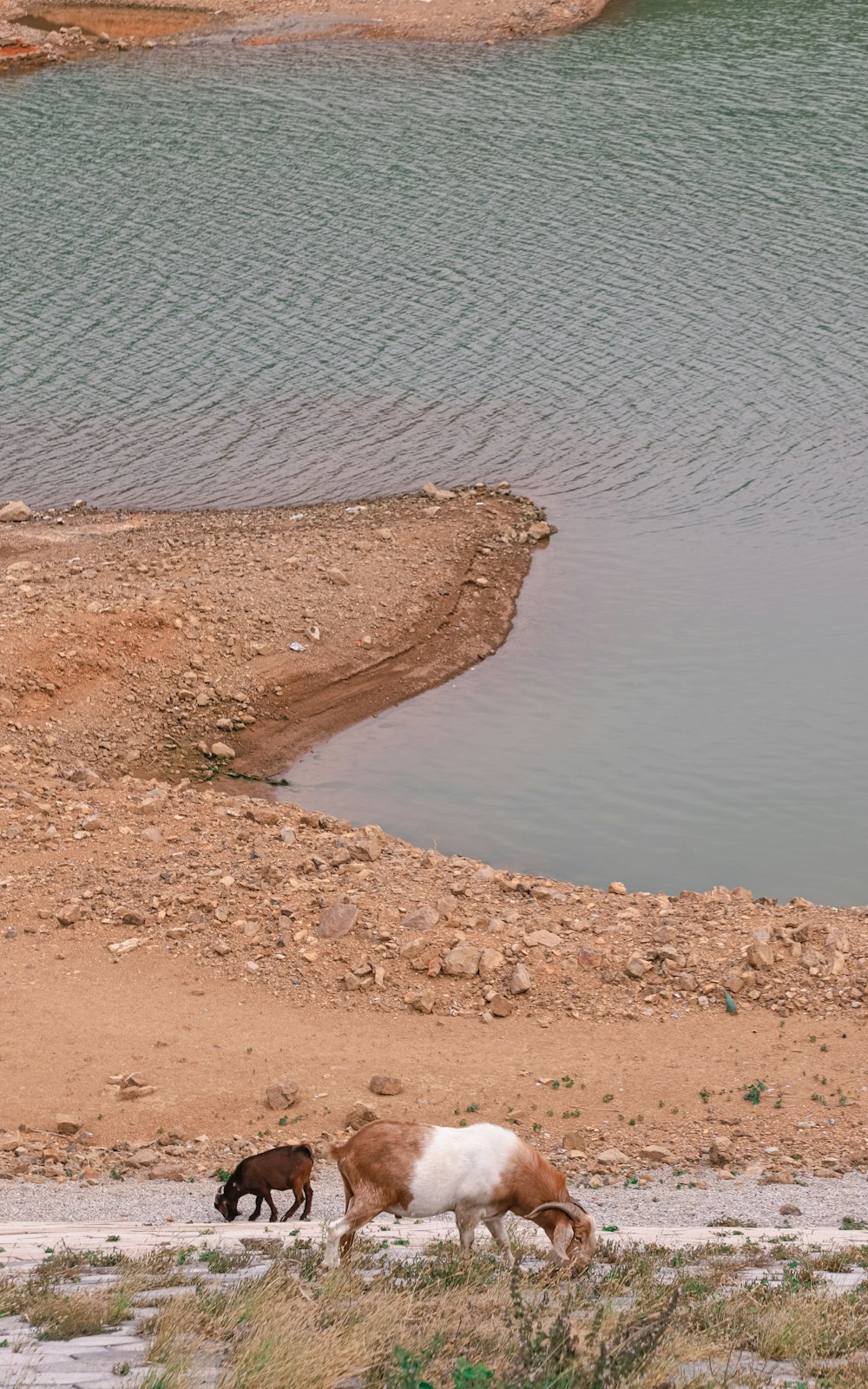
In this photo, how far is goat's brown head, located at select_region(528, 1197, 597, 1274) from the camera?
9727mm

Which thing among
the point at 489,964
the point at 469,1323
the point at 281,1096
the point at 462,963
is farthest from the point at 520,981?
the point at 469,1323

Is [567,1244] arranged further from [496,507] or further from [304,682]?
[496,507]

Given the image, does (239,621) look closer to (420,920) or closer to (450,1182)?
(420,920)

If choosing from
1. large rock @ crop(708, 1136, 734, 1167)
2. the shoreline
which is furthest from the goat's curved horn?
the shoreline

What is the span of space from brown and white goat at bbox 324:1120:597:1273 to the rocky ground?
3520 millimetres

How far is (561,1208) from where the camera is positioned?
9.71 m

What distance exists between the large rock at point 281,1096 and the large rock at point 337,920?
2721 millimetres

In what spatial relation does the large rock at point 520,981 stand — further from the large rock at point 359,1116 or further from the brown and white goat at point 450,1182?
the brown and white goat at point 450,1182

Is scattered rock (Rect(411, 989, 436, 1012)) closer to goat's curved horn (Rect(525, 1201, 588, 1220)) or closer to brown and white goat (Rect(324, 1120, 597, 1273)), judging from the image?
brown and white goat (Rect(324, 1120, 597, 1273))

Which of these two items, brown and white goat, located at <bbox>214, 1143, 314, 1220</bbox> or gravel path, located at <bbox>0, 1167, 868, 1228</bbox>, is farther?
gravel path, located at <bbox>0, 1167, 868, 1228</bbox>

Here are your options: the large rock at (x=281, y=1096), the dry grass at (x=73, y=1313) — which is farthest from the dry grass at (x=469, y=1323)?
the large rock at (x=281, y=1096)

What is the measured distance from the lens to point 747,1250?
10.9 metres

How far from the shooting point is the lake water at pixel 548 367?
23.3 meters

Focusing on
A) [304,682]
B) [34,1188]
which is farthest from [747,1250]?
[304,682]
